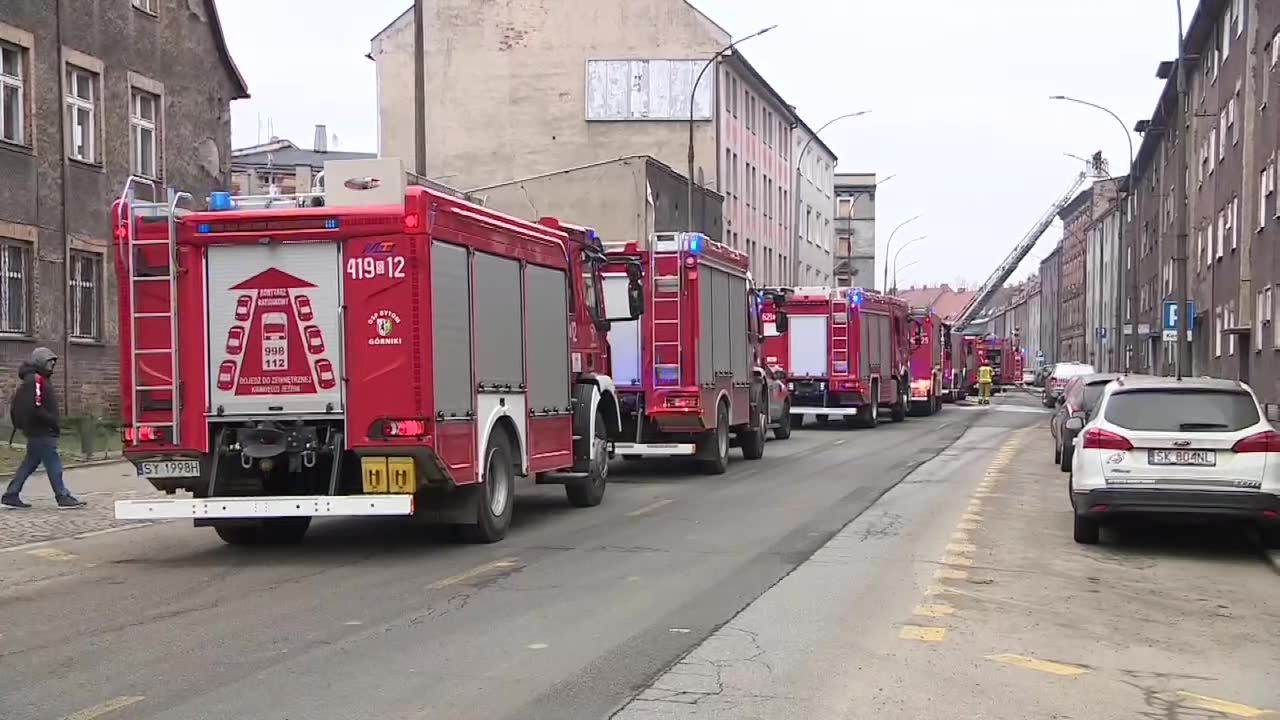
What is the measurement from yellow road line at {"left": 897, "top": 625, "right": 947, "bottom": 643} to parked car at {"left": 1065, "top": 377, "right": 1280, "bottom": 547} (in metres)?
4.15

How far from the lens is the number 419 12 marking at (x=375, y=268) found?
10352 mm

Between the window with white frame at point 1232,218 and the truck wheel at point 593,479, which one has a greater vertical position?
the window with white frame at point 1232,218

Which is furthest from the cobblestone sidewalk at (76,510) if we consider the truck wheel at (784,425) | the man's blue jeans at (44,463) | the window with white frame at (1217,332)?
the window with white frame at (1217,332)

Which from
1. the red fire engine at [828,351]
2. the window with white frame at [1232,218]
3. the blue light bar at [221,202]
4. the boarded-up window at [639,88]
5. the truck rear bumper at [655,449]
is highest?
the boarded-up window at [639,88]

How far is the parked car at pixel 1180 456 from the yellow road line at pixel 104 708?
8.21 meters

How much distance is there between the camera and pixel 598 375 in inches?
590

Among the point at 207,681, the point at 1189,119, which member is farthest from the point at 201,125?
the point at 1189,119

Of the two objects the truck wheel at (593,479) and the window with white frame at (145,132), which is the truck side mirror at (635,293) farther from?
the window with white frame at (145,132)

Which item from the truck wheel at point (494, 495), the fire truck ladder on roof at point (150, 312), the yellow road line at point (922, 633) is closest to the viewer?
the yellow road line at point (922, 633)

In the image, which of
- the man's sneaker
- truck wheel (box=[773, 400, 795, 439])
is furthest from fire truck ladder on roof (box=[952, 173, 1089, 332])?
the man's sneaker

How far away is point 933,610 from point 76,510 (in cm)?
995

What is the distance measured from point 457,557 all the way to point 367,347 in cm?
185

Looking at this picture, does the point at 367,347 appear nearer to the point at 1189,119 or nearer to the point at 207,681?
the point at 207,681

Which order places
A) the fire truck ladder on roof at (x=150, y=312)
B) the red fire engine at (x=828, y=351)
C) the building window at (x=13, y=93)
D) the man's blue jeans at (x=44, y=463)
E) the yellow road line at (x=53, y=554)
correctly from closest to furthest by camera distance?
the fire truck ladder on roof at (x=150, y=312) < the yellow road line at (x=53, y=554) < the man's blue jeans at (x=44, y=463) < the building window at (x=13, y=93) < the red fire engine at (x=828, y=351)
